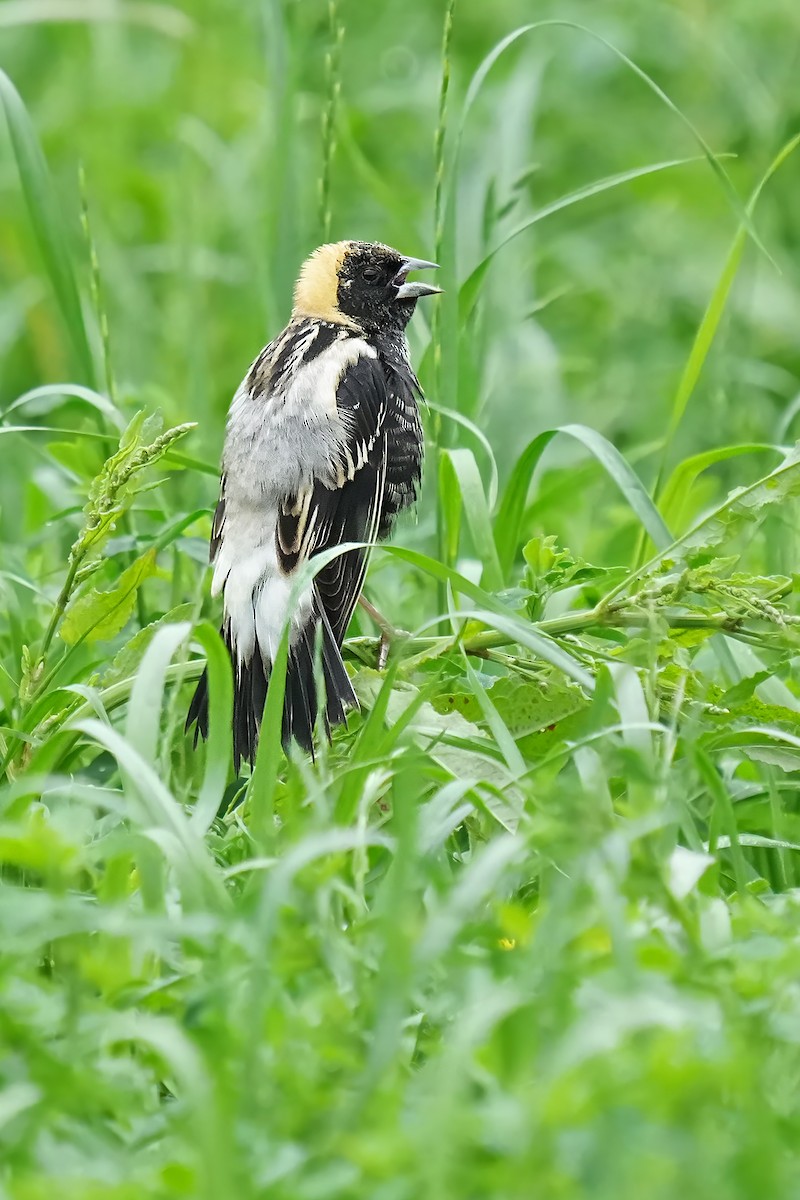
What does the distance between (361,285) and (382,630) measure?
1.13 meters

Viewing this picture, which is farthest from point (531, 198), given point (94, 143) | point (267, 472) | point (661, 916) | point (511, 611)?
point (661, 916)

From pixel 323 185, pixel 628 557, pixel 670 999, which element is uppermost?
pixel 323 185

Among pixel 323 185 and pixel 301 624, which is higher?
pixel 323 185

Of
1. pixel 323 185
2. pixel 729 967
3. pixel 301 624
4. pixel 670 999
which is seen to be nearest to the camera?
pixel 670 999

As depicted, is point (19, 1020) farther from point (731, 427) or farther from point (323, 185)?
point (731, 427)

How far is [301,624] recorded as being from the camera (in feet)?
9.61

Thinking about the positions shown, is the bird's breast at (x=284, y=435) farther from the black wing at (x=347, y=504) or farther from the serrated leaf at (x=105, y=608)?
the serrated leaf at (x=105, y=608)

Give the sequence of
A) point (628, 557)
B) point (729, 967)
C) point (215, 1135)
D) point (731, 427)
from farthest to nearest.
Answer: point (731, 427) → point (628, 557) → point (729, 967) → point (215, 1135)

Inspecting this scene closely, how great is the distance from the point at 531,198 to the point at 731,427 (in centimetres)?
187

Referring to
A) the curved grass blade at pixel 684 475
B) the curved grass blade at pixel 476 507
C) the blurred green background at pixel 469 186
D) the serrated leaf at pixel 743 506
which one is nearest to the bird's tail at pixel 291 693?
the curved grass blade at pixel 476 507

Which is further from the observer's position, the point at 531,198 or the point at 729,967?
the point at 531,198

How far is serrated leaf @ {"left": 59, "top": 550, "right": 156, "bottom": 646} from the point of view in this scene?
2.72 m

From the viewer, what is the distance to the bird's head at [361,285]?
12.5 ft

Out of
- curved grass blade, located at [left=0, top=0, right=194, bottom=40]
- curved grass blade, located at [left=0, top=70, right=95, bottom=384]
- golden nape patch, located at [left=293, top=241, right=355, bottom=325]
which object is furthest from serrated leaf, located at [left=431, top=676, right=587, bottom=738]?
curved grass blade, located at [left=0, top=0, right=194, bottom=40]
